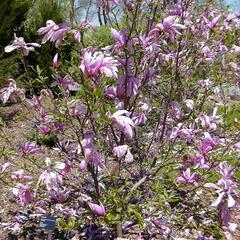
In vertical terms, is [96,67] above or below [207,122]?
above

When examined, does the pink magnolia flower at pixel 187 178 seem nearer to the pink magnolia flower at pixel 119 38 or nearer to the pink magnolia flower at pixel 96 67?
the pink magnolia flower at pixel 119 38

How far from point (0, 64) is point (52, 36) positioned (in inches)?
167

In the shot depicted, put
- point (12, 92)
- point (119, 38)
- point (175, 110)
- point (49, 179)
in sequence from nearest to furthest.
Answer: point (119, 38), point (49, 179), point (12, 92), point (175, 110)

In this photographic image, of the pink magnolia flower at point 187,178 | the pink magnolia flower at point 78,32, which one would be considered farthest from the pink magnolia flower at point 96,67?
the pink magnolia flower at point 187,178

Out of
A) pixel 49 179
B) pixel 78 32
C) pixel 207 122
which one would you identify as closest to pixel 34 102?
pixel 49 179

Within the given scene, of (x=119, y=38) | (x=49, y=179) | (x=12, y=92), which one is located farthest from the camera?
(x=12, y=92)

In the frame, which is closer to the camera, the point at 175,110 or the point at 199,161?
the point at 199,161

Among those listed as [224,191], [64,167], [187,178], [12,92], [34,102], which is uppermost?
[12,92]

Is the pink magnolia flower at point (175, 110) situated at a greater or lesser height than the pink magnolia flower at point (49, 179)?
greater

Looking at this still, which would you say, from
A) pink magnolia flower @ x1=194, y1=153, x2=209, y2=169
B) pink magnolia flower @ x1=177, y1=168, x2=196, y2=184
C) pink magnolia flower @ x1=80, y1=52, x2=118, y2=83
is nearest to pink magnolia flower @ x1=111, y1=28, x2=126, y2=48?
pink magnolia flower @ x1=80, y1=52, x2=118, y2=83

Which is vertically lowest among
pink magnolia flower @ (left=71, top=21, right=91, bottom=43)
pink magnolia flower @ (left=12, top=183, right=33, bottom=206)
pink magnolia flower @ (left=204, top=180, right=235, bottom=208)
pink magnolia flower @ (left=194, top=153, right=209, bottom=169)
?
pink magnolia flower @ (left=12, top=183, right=33, bottom=206)

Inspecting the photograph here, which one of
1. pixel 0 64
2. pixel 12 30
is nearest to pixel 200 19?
pixel 0 64

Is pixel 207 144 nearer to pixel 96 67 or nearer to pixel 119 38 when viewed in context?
pixel 119 38

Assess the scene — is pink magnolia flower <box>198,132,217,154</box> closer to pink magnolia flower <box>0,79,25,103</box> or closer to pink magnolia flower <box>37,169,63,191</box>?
pink magnolia flower <box>37,169,63,191</box>
